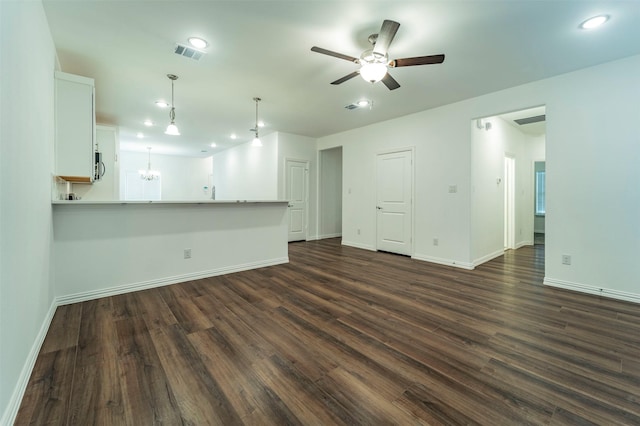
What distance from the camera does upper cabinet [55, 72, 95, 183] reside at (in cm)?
278

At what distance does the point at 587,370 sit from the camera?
1743 millimetres

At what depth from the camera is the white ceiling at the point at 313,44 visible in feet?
7.27

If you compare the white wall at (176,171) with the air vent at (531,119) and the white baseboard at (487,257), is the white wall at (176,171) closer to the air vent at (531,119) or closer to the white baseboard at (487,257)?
the white baseboard at (487,257)

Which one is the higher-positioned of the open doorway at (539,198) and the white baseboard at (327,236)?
the open doorway at (539,198)

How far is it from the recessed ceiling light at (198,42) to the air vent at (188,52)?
9cm

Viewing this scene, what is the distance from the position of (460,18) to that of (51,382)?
158 inches

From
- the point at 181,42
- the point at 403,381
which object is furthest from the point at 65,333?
the point at 181,42

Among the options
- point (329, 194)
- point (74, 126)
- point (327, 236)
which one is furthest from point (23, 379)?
point (329, 194)

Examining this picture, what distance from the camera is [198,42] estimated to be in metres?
2.70

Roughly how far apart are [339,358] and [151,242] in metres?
2.76

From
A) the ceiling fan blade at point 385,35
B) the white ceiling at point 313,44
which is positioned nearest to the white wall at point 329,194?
the white ceiling at point 313,44

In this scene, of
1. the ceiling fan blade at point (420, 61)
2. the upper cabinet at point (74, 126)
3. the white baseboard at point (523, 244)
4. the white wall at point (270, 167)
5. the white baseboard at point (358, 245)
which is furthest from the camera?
the white wall at point (270, 167)

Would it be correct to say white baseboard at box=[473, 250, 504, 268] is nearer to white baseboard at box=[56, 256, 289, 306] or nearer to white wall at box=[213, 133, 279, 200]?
white baseboard at box=[56, 256, 289, 306]

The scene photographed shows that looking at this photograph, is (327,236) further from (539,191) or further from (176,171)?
(176,171)
